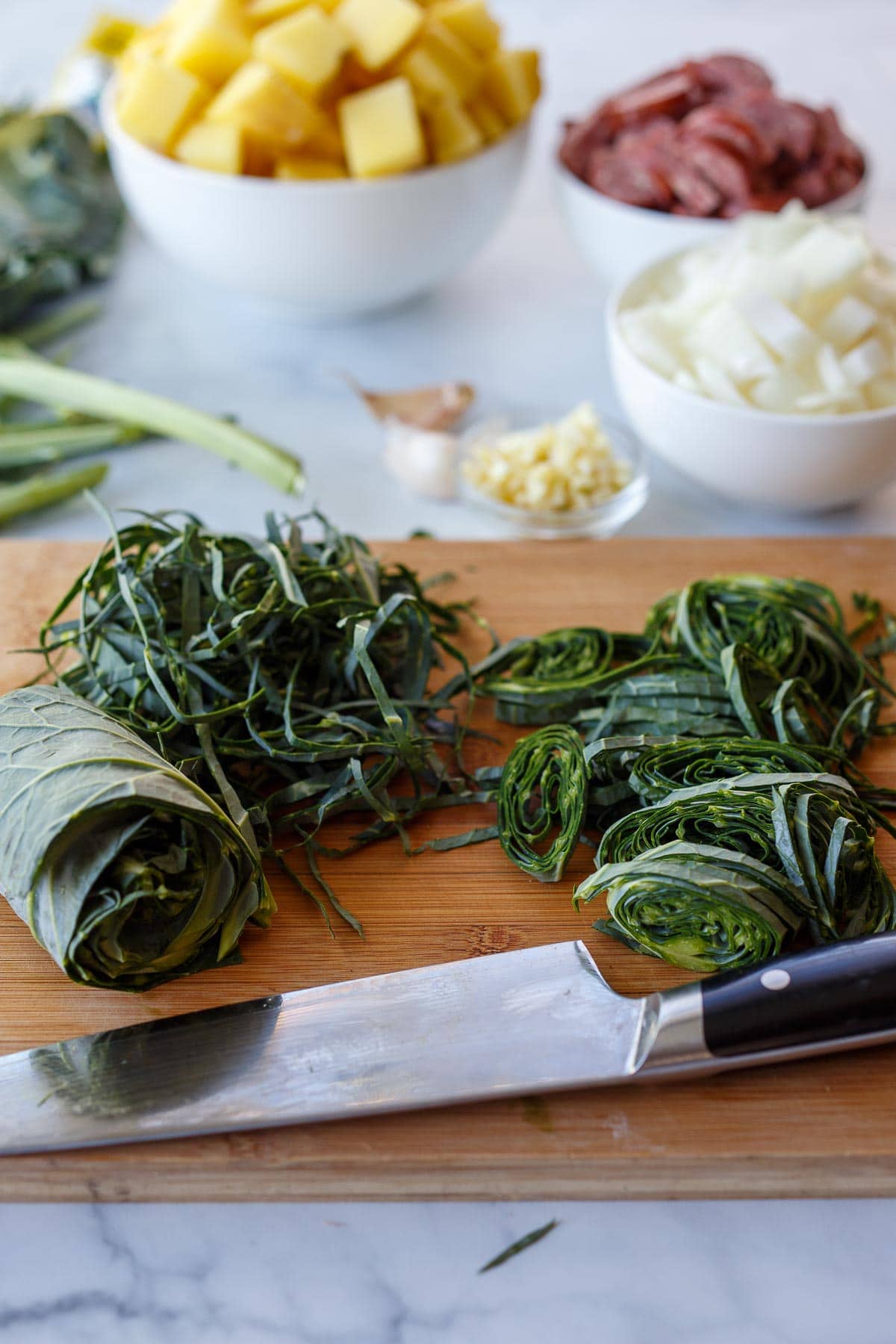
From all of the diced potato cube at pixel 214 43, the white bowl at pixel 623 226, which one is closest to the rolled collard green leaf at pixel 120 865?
the diced potato cube at pixel 214 43

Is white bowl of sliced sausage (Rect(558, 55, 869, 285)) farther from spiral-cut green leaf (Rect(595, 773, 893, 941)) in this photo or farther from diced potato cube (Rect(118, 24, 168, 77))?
spiral-cut green leaf (Rect(595, 773, 893, 941))

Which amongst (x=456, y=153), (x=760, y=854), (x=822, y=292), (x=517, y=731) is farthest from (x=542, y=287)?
(x=760, y=854)

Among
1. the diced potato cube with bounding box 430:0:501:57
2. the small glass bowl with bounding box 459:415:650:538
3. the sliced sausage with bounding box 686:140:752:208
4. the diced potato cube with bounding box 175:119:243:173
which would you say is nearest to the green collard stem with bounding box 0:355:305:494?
the small glass bowl with bounding box 459:415:650:538

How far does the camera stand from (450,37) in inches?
98.8

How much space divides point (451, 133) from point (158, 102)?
61 cm

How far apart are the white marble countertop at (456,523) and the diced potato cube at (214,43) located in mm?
636

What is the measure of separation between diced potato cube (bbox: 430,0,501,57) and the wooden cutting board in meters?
1.79

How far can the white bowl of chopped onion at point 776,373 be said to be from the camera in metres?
2.12

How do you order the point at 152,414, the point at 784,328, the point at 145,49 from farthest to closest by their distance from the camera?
the point at 145,49
the point at 152,414
the point at 784,328

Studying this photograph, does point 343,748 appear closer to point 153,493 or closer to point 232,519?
point 232,519

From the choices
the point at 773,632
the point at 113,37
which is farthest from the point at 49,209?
the point at 773,632

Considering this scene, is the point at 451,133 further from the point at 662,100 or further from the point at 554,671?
the point at 554,671

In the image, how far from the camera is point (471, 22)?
2.54 m

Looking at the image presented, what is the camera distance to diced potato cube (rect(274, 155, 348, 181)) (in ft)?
8.13
